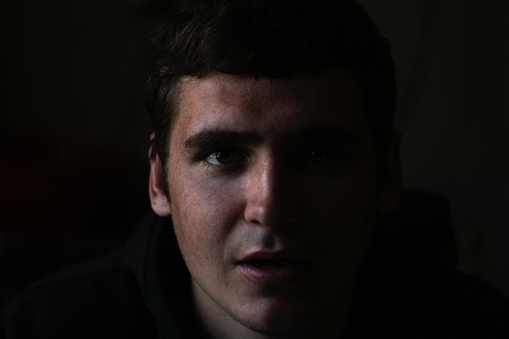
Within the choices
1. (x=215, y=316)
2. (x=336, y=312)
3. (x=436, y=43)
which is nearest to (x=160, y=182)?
(x=215, y=316)

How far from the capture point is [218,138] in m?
0.86

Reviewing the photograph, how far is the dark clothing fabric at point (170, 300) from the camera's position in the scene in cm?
100

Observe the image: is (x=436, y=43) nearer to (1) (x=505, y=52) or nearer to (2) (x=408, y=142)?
(1) (x=505, y=52)

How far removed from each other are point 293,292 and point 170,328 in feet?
0.87

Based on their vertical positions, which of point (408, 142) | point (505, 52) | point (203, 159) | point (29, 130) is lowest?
point (29, 130)

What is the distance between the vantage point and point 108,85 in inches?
110

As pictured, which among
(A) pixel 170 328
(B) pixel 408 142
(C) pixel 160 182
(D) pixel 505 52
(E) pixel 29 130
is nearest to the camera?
(A) pixel 170 328

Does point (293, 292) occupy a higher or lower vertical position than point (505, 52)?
lower

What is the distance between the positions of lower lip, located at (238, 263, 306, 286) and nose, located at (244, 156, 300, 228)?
8 centimetres

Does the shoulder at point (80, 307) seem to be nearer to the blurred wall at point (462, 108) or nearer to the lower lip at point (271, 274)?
the lower lip at point (271, 274)

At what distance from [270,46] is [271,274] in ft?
1.27

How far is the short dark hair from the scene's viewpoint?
2.79 ft

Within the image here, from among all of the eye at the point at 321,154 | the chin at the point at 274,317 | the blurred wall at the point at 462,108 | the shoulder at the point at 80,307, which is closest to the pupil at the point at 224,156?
the eye at the point at 321,154

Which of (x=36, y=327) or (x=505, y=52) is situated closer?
(x=36, y=327)
